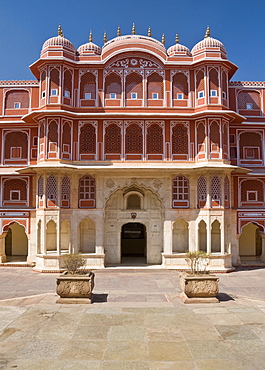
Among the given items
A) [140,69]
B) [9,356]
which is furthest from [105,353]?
[140,69]

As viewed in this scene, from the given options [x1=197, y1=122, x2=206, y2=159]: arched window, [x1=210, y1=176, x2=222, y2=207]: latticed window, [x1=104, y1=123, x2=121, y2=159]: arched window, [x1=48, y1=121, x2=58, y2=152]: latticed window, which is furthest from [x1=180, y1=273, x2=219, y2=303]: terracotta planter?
[x1=48, y1=121, x2=58, y2=152]: latticed window

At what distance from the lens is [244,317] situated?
940cm

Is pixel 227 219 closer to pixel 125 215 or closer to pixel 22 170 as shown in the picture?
pixel 125 215

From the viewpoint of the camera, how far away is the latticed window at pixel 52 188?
1762 cm

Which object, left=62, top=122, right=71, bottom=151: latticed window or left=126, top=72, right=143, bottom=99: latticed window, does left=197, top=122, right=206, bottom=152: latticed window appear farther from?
left=62, top=122, right=71, bottom=151: latticed window

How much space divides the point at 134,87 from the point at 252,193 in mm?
8561

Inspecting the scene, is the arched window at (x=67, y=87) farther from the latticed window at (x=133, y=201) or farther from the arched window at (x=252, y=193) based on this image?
the arched window at (x=252, y=193)

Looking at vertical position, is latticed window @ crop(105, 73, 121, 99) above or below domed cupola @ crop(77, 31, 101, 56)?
below

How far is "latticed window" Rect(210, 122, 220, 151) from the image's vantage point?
17922mm

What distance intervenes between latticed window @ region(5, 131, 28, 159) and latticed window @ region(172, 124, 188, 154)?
8002 mm

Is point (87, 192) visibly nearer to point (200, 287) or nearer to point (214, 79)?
point (214, 79)

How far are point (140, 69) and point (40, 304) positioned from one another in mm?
13220

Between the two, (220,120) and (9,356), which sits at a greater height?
(220,120)

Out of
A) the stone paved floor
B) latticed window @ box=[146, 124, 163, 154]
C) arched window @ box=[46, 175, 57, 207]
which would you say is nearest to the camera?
the stone paved floor
